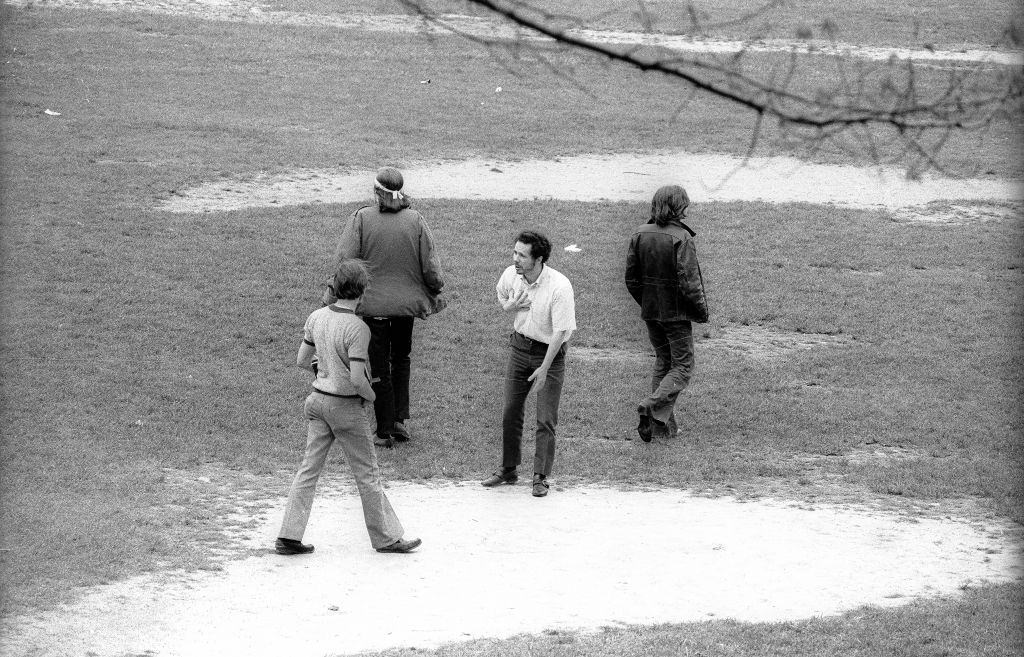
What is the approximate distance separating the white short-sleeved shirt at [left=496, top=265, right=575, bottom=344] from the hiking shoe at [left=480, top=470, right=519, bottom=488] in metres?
0.99

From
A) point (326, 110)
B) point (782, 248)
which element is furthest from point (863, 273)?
point (326, 110)

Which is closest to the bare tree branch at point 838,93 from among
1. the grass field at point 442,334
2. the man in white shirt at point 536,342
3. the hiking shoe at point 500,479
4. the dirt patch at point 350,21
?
the grass field at point 442,334

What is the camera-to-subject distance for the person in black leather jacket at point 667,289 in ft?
30.3

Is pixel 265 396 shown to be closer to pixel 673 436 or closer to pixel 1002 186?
pixel 673 436

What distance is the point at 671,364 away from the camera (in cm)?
967

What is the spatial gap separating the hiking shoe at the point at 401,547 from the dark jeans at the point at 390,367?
2080mm

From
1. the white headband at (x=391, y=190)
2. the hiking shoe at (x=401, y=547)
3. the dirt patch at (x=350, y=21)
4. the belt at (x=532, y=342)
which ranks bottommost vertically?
the hiking shoe at (x=401, y=547)

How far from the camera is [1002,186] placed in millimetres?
19797

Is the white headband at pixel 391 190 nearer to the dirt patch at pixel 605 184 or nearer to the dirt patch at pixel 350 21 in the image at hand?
the dirt patch at pixel 605 184

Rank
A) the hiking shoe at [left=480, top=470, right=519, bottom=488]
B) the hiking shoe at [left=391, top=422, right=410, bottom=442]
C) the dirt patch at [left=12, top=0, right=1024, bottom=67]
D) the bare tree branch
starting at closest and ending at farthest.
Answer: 1. the bare tree branch
2. the hiking shoe at [left=480, top=470, right=519, bottom=488]
3. the hiking shoe at [left=391, top=422, right=410, bottom=442]
4. the dirt patch at [left=12, top=0, right=1024, bottom=67]

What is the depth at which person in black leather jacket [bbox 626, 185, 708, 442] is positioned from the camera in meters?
9.24

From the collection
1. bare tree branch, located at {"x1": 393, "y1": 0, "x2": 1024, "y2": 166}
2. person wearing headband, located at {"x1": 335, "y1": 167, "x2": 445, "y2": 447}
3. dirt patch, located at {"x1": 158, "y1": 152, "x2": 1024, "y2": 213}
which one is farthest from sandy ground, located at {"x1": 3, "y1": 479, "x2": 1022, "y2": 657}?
dirt patch, located at {"x1": 158, "y1": 152, "x2": 1024, "y2": 213}

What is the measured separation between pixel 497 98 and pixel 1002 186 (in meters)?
10.2

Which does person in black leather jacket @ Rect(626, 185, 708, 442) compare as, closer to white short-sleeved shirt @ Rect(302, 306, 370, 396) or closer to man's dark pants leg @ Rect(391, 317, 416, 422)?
man's dark pants leg @ Rect(391, 317, 416, 422)
